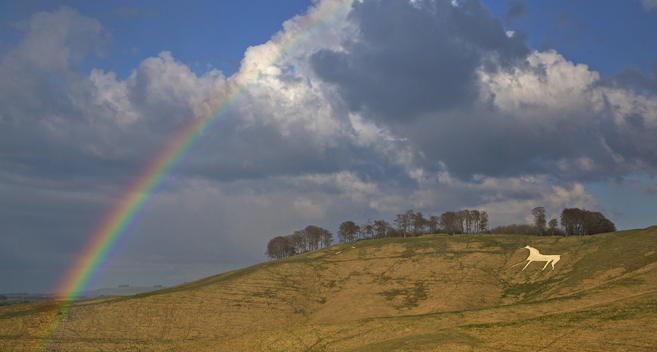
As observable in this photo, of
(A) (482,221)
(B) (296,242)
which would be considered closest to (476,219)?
(A) (482,221)

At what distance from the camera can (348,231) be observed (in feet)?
648

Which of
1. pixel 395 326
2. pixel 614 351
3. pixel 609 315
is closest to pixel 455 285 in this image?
pixel 395 326

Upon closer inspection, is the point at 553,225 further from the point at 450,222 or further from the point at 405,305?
the point at 405,305

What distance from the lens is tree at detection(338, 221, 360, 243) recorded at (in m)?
197

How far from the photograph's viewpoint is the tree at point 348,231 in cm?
19725

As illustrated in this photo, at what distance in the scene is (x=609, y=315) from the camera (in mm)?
44188

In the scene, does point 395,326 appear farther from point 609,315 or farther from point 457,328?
point 609,315

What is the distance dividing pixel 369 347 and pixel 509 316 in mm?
21532

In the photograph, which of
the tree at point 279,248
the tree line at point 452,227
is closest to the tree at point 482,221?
the tree line at point 452,227

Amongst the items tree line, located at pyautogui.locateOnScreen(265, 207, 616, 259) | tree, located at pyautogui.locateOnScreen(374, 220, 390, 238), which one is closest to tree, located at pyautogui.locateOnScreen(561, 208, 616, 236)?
tree line, located at pyautogui.locateOnScreen(265, 207, 616, 259)

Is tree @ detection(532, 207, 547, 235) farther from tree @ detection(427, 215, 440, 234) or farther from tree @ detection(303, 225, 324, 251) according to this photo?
tree @ detection(303, 225, 324, 251)

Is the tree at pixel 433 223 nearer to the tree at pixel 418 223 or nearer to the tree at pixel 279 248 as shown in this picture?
the tree at pixel 418 223

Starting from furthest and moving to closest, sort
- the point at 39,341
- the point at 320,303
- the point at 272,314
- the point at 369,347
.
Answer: the point at 320,303, the point at 272,314, the point at 39,341, the point at 369,347

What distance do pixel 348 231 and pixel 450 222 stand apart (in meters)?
51.9
